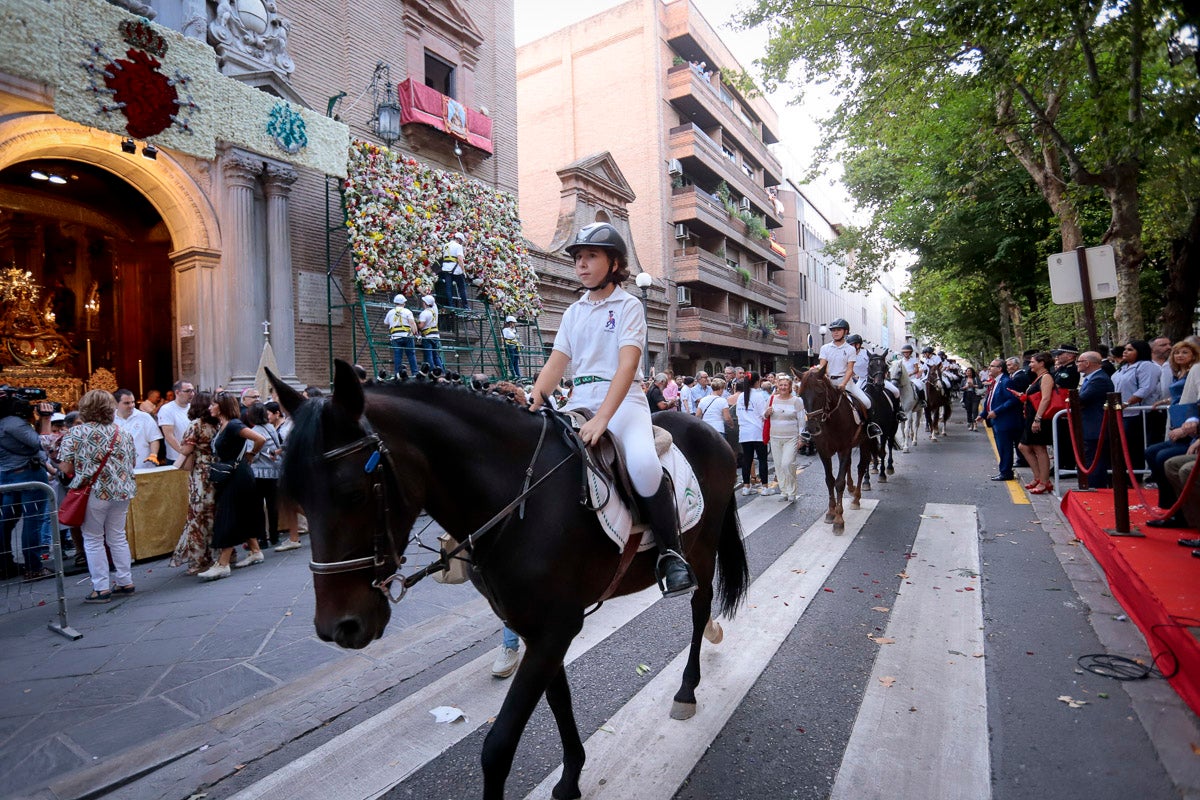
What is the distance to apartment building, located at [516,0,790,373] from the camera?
1105 inches

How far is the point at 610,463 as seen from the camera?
9.07 feet

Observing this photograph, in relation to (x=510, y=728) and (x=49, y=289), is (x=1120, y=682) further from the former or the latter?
(x=49, y=289)

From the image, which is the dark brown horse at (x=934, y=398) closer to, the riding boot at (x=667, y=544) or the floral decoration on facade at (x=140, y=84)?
the riding boot at (x=667, y=544)

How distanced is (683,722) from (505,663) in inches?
50.0

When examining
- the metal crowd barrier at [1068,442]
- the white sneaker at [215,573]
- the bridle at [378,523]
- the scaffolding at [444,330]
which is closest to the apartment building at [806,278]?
the scaffolding at [444,330]

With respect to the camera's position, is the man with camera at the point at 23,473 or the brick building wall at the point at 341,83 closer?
the man with camera at the point at 23,473

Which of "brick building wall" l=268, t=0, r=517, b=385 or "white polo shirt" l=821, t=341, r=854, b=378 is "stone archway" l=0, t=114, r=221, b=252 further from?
"white polo shirt" l=821, t=341, r=854, b=378

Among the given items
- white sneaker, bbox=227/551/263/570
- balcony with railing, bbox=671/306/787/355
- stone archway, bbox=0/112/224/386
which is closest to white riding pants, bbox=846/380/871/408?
white sneaker, bbox=227/551/263/570

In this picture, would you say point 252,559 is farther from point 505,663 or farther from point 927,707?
point 927,707

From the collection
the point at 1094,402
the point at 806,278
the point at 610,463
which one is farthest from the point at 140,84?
the point at 806,278

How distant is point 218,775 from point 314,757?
452 millimetres

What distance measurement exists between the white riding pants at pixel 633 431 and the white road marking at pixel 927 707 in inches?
65.2

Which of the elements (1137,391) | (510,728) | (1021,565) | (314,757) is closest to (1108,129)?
(1137,391)

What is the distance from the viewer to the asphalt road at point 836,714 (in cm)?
282
